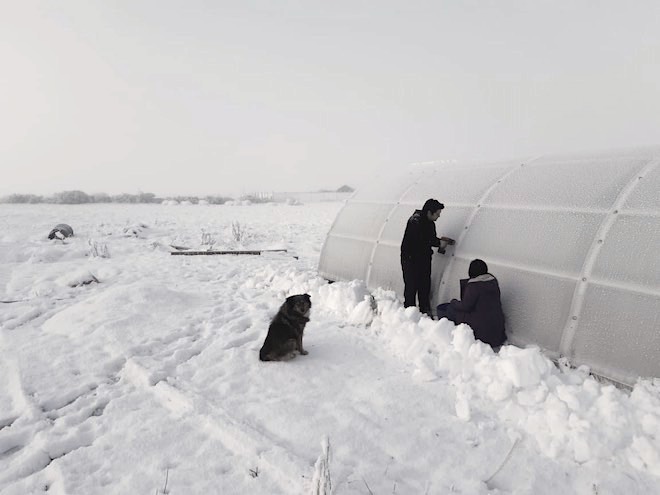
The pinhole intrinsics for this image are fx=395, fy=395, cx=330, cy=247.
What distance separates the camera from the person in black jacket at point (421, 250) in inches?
241

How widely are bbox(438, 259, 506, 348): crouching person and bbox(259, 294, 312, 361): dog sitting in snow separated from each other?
2090 mm

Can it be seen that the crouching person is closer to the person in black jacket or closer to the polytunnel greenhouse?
the polytunnel greenhouse

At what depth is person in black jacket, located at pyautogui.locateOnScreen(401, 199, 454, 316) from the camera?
241 inches

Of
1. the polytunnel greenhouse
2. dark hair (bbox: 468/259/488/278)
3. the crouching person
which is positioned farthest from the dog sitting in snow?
the polytunnel greenhouse

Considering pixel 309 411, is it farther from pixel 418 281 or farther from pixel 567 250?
pixel 567 250

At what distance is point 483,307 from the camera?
4984 mm

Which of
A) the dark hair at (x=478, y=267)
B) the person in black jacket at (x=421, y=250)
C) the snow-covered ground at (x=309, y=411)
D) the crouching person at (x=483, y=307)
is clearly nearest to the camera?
the snow-covered ground at (x=309, y=411)

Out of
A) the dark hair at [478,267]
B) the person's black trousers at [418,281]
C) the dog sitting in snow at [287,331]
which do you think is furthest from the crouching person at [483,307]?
the dog sitting in snow at [287,331]

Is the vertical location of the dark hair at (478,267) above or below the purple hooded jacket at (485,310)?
above

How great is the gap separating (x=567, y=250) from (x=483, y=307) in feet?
4.03

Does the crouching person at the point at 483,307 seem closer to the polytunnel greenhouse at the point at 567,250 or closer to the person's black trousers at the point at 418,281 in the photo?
the polytunnel greenhouse at the point at 567,250

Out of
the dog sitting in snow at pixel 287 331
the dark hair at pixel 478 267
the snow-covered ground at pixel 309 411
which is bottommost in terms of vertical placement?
the snow-covered ground at pixel 309 411

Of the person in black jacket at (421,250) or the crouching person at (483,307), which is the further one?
the person in black jacket at (421,250)

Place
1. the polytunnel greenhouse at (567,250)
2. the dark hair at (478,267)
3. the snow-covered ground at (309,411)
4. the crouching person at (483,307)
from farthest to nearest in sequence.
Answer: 1. the dark hair at (478,267)
2. the crouching person at (483,307)
3. the polytunnel greenhouse at (567,250)
4. the snow-covered ground at (309,411)
